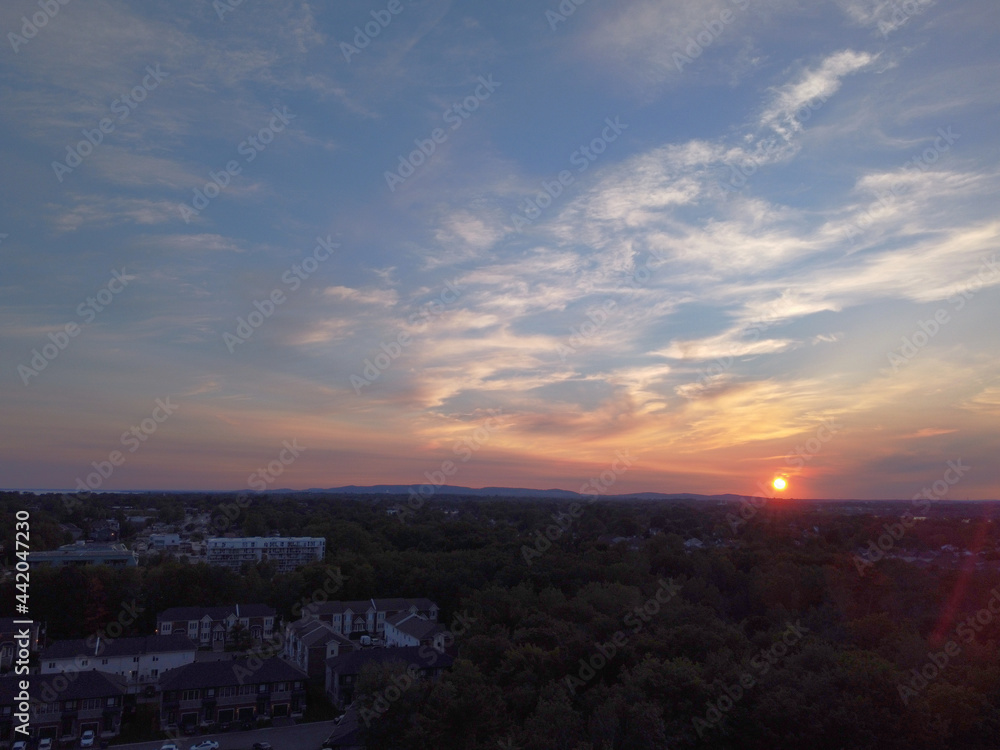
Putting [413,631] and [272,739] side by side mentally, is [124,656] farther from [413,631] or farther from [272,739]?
[413,631]

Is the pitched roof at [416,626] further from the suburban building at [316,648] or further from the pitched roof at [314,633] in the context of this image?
the suburban building at [316,648]

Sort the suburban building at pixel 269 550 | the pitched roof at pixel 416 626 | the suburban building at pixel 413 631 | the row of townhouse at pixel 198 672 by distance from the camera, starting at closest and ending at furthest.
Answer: the row of townhouse at pixel 198 672
the suburban building at pixel 413 631
the pitched roof at pixel 416 626
the suburban building at pixel 269 550

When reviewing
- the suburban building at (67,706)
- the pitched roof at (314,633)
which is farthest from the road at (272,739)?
the pitched roof at (314,633)

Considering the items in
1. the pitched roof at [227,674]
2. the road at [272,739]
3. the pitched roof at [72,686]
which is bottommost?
the road at [272,739]

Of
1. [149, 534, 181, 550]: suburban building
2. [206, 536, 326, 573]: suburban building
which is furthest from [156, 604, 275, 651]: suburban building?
[149, 534, 181, 550]: suburban building

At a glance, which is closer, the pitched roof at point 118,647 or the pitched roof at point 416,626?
the pitched roof at point 118,647

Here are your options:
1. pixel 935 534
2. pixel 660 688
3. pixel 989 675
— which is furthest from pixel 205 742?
pixel 935 534

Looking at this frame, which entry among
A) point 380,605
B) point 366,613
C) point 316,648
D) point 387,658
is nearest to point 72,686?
point 316,648
